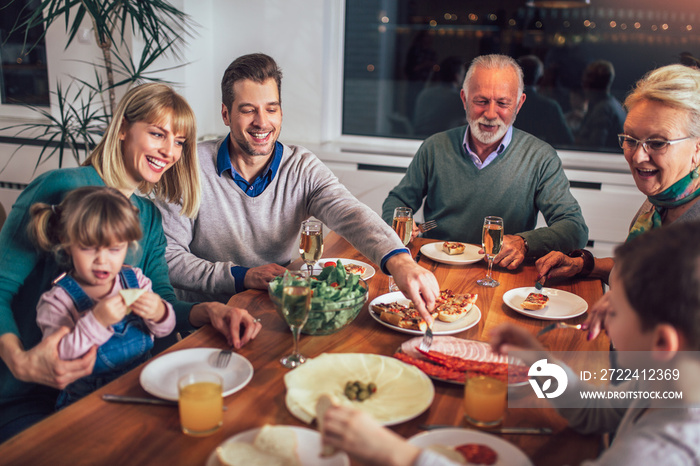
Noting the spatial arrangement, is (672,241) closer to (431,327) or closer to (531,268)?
(431,327)

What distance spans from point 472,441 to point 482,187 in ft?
6.08

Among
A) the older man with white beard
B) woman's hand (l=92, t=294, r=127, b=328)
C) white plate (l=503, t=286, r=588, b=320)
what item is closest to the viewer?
woman's hand (l=92, t=294, r=127, b=328)

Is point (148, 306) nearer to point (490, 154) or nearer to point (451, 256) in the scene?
point (451, 256)

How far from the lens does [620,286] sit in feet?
2.99

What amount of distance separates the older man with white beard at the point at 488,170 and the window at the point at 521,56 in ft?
3.87

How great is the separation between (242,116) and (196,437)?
52.4 inches

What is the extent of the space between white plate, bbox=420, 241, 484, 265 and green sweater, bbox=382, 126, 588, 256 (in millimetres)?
422

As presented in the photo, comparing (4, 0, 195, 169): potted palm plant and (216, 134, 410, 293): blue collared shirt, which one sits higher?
(4, 0, 195, 169): potted palm plant

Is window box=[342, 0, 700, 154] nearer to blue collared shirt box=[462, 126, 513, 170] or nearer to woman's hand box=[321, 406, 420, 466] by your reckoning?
blue collared shirt box=[462, 126, 513, 170]

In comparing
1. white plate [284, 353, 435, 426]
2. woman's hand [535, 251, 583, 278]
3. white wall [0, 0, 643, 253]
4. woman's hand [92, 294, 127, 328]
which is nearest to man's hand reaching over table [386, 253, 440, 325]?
white plate [284, 353, 435, 426]

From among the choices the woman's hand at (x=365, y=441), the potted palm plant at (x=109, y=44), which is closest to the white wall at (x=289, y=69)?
the potted palm plant at (x=109, y=44)

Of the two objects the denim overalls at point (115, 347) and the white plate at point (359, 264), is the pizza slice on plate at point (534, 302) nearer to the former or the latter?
the white plate at point (359, 264)

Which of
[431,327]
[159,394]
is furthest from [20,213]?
[431,327]

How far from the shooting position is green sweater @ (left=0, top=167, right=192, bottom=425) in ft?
4.47
